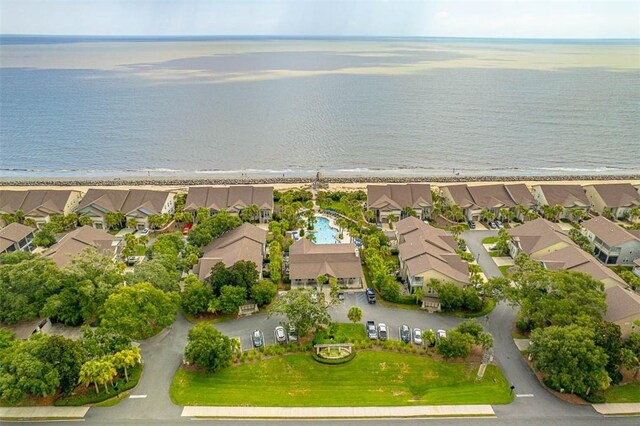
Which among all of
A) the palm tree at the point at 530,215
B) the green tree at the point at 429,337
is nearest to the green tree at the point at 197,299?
the green tree at the point at 429,337

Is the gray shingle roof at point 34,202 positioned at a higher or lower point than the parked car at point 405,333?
higher

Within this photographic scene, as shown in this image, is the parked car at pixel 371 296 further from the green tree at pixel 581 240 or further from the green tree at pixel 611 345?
the green tree at pixel 581 240

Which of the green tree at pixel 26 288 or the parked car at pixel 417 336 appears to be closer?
the green tree at pixel 26 288

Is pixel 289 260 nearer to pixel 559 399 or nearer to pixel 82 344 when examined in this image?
pixel 82 344

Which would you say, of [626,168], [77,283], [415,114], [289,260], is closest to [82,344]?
[77,283]

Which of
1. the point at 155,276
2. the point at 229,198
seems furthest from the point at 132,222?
the point at 155,276

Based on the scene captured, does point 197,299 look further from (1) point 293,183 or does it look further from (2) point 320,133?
(2) point 320,133

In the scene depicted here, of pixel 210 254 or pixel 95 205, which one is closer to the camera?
pixel 210 254

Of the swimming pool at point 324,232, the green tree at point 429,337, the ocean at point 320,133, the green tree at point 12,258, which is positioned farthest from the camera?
the ocean at point 320,133
